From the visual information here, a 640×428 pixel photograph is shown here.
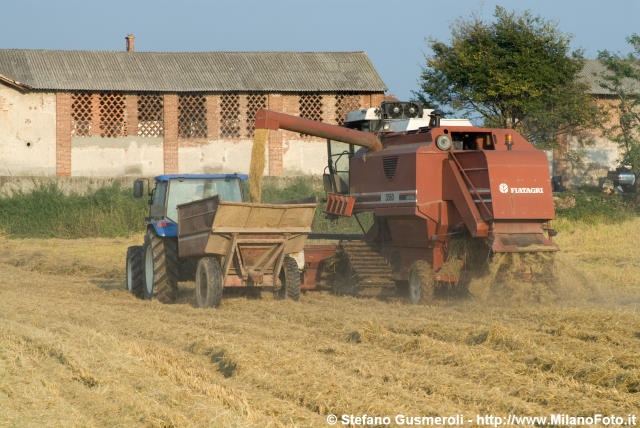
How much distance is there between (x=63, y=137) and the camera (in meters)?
32.4

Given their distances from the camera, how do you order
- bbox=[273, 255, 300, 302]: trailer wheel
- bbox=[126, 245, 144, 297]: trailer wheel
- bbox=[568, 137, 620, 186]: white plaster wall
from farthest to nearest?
bbox=[568, 137, 620, 186]: white plaster wall
bbox=[126, 245, 144, 297]: trailer wheel
bbox=[273, 255, 300, 302]: trailer wheel

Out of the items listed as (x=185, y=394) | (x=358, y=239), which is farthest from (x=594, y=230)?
(x=185, y=394)

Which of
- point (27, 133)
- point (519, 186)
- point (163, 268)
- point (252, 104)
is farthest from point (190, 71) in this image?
point (519, 186)

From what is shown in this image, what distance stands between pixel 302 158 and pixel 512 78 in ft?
26.3

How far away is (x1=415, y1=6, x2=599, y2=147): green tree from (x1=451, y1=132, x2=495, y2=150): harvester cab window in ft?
56.6

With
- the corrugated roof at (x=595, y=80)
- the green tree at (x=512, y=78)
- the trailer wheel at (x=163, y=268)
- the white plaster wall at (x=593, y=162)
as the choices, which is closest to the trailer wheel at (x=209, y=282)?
the trailer wheel at (x=163, y=268)

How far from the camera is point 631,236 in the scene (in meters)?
21.6

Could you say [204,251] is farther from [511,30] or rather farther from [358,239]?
[511,30]

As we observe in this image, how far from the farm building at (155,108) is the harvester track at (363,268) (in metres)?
18.4

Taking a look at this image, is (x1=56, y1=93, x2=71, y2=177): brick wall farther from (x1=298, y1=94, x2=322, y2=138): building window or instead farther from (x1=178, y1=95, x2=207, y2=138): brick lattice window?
(x1=298, y1=94, x2=322, y2=138): building window

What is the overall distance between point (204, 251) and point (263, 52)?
24323 millimetres

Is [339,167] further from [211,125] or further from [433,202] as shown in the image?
[211,125]

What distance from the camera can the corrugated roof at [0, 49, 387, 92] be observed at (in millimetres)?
33094

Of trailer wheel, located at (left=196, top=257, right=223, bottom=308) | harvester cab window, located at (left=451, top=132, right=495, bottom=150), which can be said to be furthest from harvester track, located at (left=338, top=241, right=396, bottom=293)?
trailer wheel, located at (left=196, top=257, right=223, bottom=308)
